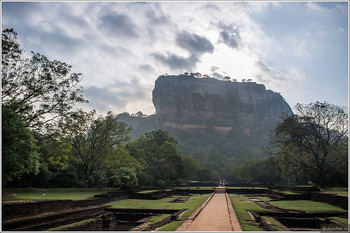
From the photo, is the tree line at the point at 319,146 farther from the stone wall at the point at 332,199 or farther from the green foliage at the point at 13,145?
the green foliage at the point at 13,145

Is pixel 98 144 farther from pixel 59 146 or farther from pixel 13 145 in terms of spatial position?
pixel 13 145

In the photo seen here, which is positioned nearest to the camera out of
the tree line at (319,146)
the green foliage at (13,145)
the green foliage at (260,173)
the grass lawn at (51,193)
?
the green foliage at (13,145)

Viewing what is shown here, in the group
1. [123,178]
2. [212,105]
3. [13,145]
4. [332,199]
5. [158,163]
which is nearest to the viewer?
[13,145]

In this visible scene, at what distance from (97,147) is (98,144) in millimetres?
372

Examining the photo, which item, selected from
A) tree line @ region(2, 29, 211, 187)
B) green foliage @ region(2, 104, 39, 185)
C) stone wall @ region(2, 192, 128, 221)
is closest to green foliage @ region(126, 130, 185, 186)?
tree line @ region(2, 29, 211, 187)

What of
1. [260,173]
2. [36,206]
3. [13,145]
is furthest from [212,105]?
[36,206]

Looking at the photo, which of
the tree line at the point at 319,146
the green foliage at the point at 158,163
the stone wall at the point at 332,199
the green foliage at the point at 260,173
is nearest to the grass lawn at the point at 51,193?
the green foliage at the point at 158,163

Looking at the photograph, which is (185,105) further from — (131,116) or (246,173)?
(246,173)

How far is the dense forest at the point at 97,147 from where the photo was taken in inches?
566

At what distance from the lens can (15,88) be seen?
16.6m

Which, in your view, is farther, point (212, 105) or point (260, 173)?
point (212, 105)

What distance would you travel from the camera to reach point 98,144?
3209 cm

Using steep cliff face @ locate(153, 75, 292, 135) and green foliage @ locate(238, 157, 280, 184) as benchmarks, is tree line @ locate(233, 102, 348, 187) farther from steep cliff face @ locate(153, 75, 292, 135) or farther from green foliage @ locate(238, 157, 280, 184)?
steep cliff face @ locate(153, 75, 292, 135)

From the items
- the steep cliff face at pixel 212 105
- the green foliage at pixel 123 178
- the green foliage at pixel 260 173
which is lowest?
the green foliage at pixel 260 173
